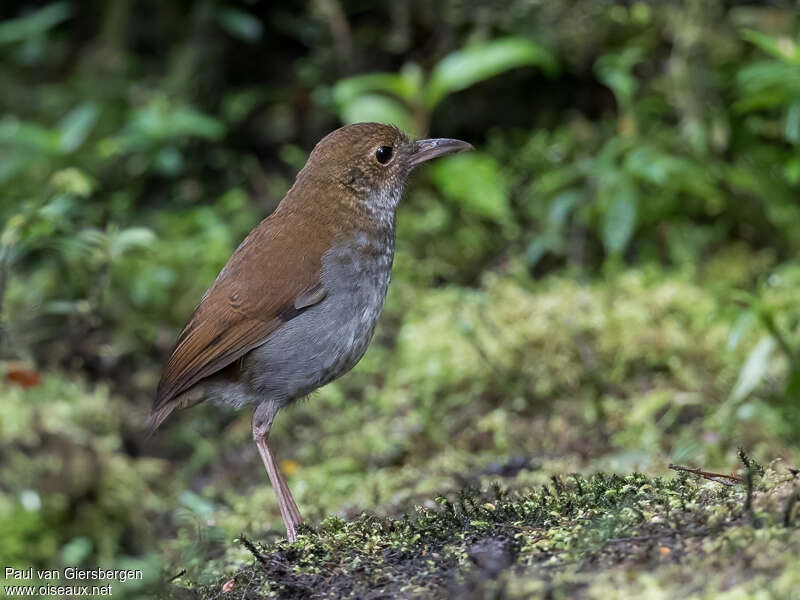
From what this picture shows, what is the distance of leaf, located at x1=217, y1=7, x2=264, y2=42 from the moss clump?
203 inches

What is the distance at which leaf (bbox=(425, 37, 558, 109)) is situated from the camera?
6227mm

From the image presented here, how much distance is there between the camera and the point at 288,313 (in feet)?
11.8

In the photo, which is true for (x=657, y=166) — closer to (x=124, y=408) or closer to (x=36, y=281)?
(x=124, y=408)

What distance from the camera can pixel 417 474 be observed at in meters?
4.72

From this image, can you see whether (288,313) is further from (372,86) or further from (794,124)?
(372,86)

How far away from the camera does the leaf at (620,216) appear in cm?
561

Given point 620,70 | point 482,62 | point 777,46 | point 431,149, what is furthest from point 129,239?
point 777,46

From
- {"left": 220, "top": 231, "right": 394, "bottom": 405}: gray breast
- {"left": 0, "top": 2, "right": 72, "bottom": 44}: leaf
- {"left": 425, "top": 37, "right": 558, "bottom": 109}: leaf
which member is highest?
{"left": 0, "top": 2, "right": 72, "bottom": 44}: leaf

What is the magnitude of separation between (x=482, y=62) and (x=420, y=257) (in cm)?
148

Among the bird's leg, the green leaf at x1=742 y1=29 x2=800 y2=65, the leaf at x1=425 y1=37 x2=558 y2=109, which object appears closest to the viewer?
the bird's leg

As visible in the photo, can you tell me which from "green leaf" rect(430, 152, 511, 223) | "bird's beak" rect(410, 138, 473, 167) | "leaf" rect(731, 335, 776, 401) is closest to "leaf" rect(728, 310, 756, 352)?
"leaf" rect(731, 335, 776, 401)

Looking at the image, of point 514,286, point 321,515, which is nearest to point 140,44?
point 514,286

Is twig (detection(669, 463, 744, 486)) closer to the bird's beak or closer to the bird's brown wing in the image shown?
the bird's brown wing

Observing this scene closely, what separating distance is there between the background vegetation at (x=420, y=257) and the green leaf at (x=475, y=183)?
0.03 m
